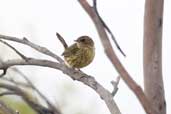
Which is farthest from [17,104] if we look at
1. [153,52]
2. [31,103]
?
[153,52]

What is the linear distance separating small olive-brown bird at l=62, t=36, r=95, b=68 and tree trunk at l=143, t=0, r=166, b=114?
0.55 metres

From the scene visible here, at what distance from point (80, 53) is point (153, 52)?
0.74 meters

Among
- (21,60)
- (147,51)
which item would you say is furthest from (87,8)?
(21,60)

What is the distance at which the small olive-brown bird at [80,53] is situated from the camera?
117 cm

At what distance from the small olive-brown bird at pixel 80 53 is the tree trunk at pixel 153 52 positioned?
55cm

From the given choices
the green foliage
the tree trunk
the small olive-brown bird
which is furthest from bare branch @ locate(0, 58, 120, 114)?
the green foliage

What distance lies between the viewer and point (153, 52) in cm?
Result: 56

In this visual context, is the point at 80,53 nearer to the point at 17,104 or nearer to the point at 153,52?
the point at 17,104

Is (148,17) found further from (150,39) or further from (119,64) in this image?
(119,64)

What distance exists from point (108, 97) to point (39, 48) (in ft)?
0.57

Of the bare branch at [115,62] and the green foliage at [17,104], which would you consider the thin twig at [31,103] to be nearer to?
the bare branch at [115,62]

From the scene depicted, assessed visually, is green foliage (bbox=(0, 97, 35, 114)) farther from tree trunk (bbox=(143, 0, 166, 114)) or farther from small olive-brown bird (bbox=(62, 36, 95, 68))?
tree trunk (bbox=(143, 0, 166, 114))

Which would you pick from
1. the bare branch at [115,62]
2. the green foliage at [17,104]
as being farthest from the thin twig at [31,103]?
the green foliage at [17,104]

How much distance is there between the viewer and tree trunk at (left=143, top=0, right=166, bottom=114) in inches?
21.8
